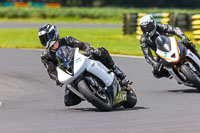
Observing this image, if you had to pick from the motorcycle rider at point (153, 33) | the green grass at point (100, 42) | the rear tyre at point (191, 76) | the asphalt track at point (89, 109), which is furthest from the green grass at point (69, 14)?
the rear tyre at point (191, 76)

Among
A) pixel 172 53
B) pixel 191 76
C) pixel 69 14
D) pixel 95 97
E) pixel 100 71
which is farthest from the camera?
pixel 69 14

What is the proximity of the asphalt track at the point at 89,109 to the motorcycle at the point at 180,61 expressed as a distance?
0.29m

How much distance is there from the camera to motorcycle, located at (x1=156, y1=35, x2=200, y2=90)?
10.7m

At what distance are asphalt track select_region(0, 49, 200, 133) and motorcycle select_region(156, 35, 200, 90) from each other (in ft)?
0.94

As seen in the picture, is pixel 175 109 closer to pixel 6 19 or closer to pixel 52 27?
pixel 52 27

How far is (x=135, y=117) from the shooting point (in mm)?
7984

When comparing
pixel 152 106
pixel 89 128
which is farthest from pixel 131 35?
pixel 89 128

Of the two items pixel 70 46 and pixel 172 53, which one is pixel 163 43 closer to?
pixel 172 53

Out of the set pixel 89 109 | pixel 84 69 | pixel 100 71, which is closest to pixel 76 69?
pixel 84 69

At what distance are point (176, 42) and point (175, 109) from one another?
252cm

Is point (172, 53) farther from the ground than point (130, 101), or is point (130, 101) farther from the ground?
point (172, 53)

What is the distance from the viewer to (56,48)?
8.84 meters

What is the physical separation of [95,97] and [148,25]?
11.4 feet

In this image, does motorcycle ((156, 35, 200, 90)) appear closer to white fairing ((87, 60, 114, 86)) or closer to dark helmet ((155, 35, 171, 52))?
dark helmet ((155, 35, 171, 52))
